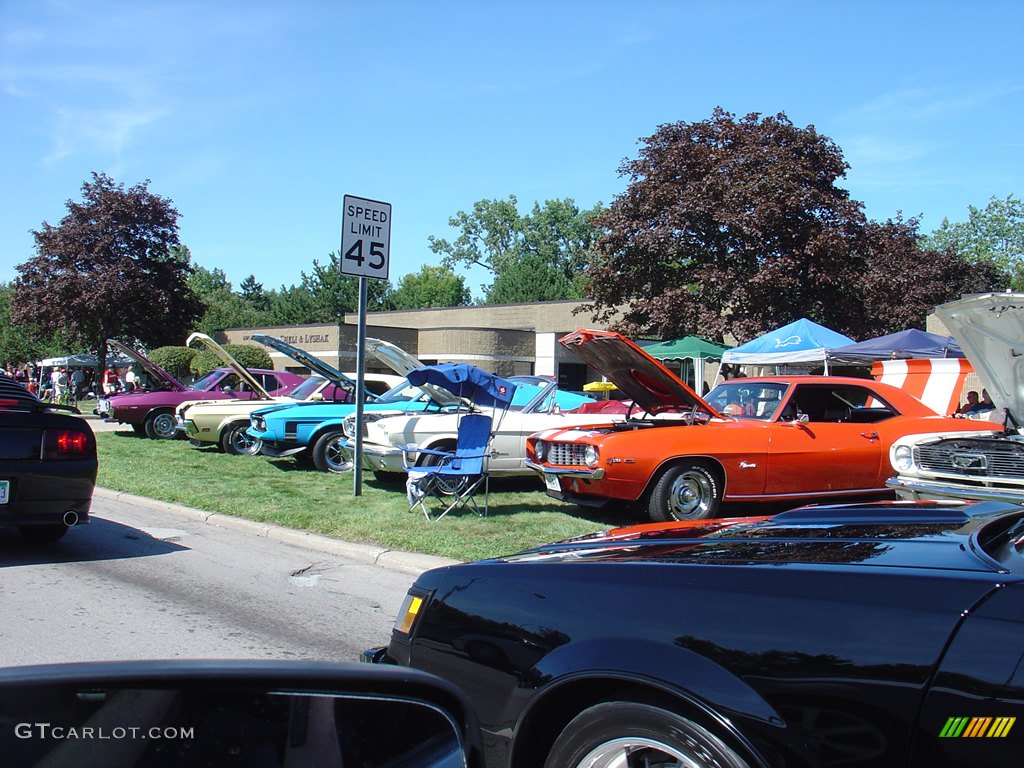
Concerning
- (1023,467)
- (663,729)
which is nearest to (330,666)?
(663,729)

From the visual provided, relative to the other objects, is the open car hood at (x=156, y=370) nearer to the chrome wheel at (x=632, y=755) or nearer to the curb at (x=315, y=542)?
the curb at (x=315, y=542)

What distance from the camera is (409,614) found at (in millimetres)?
3027

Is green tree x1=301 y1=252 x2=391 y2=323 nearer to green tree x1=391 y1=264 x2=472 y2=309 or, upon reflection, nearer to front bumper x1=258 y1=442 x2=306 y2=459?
green tree x1=391 y1=264 x2=472 y2=309

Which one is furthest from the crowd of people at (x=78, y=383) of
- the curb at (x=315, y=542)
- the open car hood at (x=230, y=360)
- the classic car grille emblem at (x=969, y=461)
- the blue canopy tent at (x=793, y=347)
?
the classic car grille emblem at (x=969, y=461)

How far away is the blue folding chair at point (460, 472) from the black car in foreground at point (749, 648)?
631 cm

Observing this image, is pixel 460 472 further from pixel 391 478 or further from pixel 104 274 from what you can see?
pixel 104 274

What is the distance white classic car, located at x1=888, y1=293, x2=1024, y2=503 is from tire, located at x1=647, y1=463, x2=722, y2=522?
179 cm

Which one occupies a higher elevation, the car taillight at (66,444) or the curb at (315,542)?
the car taillight at (66,444)

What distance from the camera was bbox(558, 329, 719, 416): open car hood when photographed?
8.58m

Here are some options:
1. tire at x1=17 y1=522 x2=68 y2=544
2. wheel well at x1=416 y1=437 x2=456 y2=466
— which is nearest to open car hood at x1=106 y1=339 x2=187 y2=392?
wheel well at x1=416 y1=437 x2=456 y2=466

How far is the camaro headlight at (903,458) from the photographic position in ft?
26.5

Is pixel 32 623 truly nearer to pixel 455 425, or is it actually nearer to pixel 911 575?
pixel 911 575

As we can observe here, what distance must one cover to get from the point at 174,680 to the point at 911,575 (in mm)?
1770

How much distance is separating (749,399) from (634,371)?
170 centimetres
